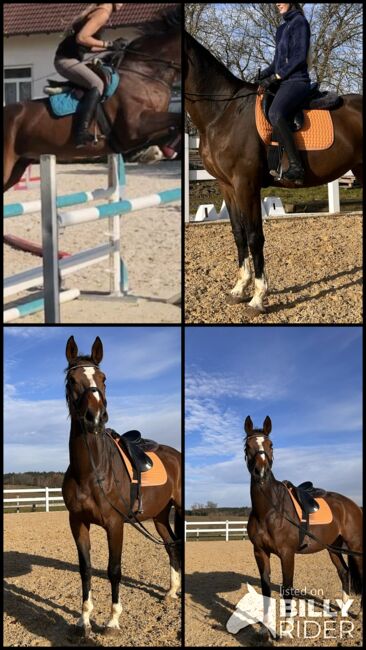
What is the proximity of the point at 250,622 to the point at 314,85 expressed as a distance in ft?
10.6

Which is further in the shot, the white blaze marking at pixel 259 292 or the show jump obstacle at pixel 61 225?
the white blaze marking at pixel 259 292

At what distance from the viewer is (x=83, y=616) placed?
4.43 m

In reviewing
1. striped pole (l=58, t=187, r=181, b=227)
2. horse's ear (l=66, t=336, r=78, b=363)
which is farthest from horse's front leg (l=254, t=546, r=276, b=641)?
striped pole (l=58, t=187, r=181, b=227)

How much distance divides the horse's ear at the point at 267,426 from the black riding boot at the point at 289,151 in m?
1.49

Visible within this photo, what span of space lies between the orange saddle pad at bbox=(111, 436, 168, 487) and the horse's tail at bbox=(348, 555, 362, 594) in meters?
1.29

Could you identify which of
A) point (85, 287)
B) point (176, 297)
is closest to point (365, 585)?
point (176, 297)

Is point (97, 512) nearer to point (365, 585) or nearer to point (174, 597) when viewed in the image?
point (174, 597)

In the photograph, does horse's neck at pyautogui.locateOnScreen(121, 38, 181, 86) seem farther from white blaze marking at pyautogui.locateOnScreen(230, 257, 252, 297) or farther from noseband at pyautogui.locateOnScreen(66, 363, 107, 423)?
noseband at pyautogui.locateOnScreen(66, 363, 107, 423)

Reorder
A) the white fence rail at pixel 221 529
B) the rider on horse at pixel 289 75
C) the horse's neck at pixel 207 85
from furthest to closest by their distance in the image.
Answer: the white fence rail at pixel 221 529 < the horse's neck at pixel 207 85 < the rider on horse at pixel 289 75

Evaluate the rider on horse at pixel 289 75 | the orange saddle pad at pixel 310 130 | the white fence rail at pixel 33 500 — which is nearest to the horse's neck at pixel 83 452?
the rider on horse at pixel 289 75

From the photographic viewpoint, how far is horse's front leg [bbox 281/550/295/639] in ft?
15.1

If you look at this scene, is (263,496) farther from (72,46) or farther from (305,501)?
(72,46)

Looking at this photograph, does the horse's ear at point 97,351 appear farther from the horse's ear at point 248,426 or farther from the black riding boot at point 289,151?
the black riding boot at point 289,151

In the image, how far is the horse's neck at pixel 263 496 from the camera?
467cm
